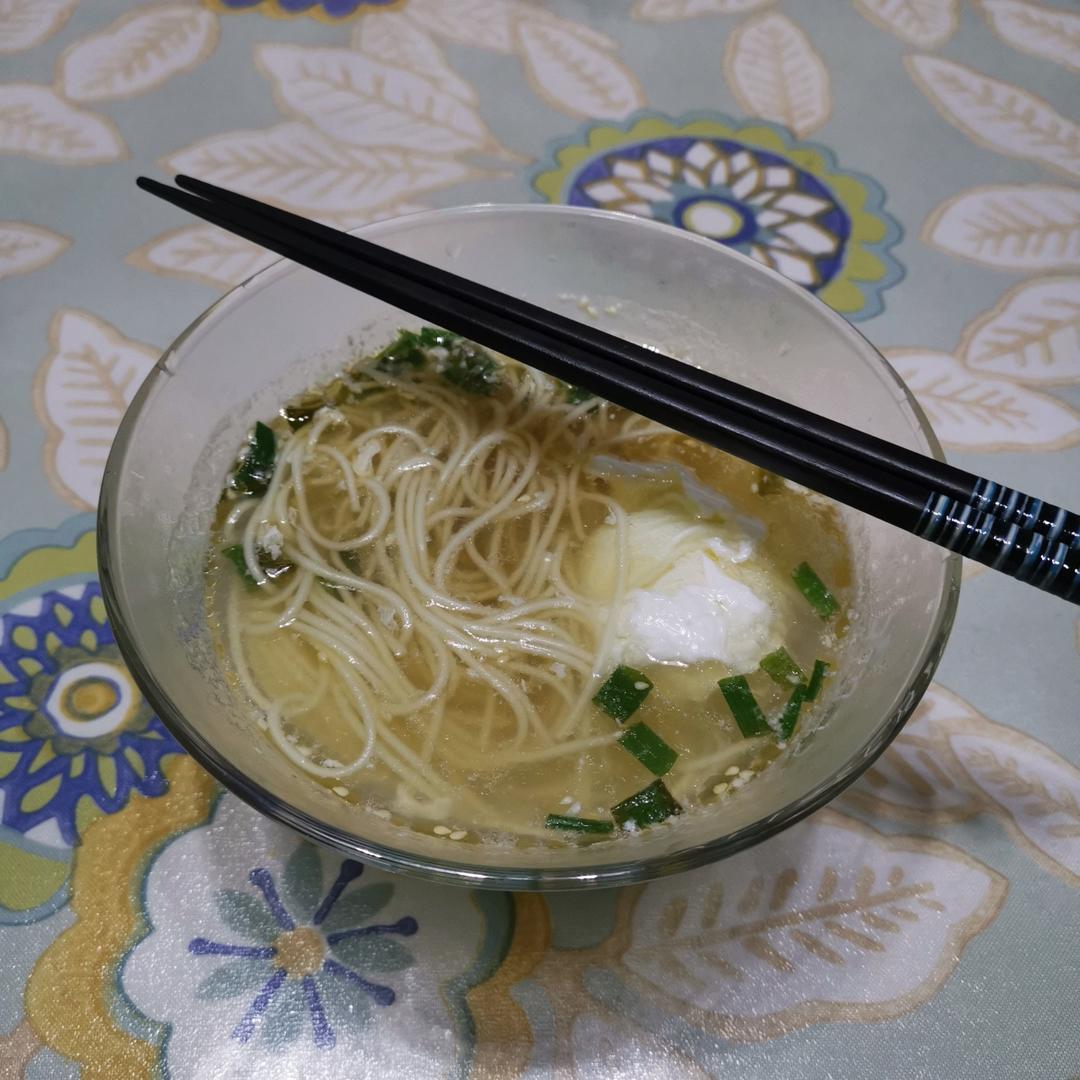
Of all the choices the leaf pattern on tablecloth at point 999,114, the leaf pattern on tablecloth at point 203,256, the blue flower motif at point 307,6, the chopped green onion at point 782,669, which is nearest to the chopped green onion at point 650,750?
the chopped green onion at point 782,669

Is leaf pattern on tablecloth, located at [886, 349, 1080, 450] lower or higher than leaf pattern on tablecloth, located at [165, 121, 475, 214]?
lower

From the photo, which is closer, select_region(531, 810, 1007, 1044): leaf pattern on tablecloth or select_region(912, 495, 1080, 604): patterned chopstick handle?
select_region(912, 495, 1080, 604): patterned chopstick handle

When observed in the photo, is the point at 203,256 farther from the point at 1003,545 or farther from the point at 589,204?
the point at 1003,545

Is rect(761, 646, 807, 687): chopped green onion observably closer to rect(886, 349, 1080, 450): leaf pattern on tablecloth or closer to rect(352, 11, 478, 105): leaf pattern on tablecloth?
rect(886, 349, 1080, 450): leaf pattern on tablecloth

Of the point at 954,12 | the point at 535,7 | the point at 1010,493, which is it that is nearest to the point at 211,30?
the point at 535,7

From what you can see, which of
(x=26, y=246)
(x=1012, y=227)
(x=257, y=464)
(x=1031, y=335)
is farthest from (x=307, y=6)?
(x=1031, y=335)

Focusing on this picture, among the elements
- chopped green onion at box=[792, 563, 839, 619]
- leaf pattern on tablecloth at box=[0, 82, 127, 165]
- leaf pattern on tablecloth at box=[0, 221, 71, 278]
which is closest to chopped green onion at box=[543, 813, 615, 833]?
chopped green onion at box=[792, 563, 839, 619]

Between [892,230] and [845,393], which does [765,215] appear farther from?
[845,393]

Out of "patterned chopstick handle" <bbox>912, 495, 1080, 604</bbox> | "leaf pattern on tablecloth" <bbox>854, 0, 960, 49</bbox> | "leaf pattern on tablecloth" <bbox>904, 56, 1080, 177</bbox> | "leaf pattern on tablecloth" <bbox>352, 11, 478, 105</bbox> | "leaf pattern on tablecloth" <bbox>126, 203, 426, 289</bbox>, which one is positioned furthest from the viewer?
"leaf pattern on tablecloth" <bbox>854, 0, 960, 49</bbox>
